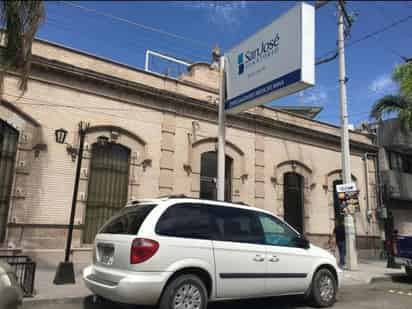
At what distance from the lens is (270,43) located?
1008 cm

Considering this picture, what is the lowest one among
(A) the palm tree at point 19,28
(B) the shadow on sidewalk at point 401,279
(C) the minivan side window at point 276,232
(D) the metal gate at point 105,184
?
(B) the shadow on sidewalk at point 401,279

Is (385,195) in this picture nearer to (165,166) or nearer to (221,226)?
(165,166)

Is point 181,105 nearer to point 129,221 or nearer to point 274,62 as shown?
point 274,62

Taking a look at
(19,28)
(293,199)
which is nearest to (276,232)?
(19,28)

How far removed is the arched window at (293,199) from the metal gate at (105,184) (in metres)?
8.08

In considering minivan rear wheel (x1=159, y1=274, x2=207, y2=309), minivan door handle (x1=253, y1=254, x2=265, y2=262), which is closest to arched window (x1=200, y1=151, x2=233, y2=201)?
minivan door handle (x1=253, y1=254, x2=265, y2=262)

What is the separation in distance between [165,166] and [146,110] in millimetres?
2280

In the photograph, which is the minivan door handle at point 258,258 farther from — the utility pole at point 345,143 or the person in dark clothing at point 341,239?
the person in dark clothing at point 341,239

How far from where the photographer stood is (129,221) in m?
5.73

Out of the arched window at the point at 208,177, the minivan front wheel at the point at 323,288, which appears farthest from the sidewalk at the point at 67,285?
the arched window at the point at 208,177

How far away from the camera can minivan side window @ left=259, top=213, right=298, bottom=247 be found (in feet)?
21.8

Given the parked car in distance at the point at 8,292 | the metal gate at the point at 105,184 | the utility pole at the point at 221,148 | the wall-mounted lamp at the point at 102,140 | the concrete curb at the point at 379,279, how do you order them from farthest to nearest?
1. the metal gate at the point at 105,184
2. the wall-mounted lamp at the point at 102,140
3. the concrete curb at the point at 379,279
4. the utility pole at the point at 221,148
5. the parked car in distance at the point at 8,292

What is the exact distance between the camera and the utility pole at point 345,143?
503 inches

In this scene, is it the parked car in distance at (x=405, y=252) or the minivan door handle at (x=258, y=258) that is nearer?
the minivan door handle at (x=258, y=258)
